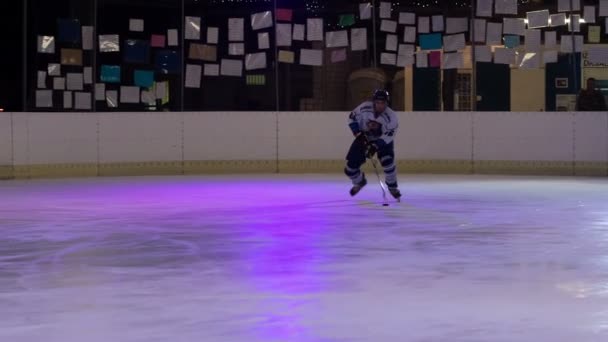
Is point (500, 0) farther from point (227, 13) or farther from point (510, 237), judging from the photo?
point (510, 237)

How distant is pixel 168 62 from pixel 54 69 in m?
1.55

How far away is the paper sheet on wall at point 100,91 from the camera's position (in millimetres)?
14625

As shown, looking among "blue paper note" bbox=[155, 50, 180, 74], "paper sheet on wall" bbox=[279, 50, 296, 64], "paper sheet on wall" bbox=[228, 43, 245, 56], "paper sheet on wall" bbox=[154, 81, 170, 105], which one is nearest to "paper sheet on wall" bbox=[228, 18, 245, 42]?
"paper sheet on wall" bbox=[228, 43, 245, 56]

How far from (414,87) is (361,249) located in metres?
8.40

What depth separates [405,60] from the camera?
15.1 m

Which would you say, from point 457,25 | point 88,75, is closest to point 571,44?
point 457,25

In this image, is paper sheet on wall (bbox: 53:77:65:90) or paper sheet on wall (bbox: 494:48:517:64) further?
paper sheet on wall (bbox: 494:48:517:64)

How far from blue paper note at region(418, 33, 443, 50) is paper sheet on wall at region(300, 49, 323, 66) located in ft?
4.58

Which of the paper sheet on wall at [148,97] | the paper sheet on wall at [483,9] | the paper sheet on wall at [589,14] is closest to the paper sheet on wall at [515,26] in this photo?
the paper sheet on wall at [483,9]

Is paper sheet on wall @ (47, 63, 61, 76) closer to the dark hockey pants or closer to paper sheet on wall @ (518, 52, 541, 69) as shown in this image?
the dark hockey pants

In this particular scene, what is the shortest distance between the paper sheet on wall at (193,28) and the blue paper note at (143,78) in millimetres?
759

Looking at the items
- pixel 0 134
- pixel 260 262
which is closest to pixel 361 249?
pixel 260 262

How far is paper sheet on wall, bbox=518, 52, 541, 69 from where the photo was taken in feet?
48.1

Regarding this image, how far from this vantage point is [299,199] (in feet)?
35.7
